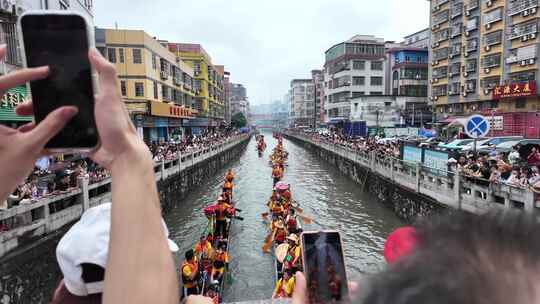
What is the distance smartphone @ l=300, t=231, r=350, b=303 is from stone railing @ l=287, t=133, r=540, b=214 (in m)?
2.29

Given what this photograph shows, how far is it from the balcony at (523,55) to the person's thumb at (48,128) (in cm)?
3404

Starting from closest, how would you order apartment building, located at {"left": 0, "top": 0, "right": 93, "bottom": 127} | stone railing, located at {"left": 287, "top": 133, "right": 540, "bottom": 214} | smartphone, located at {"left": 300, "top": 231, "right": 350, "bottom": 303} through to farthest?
1. smartphone, located at {"left": 300, "top": 231, "right": 350, "bottom": 303}
2. stone railing, located at {"left": 287, "top": 133, "right": 540, "bottom": 214}
3. apartment building, located at {"left": 0, "top": 0, "right": 93, "bottom": 127}

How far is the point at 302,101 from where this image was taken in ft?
367

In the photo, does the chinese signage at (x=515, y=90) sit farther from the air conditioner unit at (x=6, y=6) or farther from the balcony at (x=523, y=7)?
the air conditioner unit at (x=6, y=6)

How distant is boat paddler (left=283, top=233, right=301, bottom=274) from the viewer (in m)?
6.83

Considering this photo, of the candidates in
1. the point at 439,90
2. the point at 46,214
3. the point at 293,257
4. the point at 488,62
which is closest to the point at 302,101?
the point at 439,90

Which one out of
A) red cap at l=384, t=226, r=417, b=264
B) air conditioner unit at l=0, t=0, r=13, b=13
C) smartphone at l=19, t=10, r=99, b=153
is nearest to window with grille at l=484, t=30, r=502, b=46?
air conditioner unit at l=0, t=0, r=13, b=13

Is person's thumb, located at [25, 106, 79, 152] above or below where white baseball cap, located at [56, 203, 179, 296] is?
above

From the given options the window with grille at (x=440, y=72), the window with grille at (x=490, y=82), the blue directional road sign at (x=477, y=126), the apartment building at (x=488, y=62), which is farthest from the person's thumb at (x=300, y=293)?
the window with grille at (x=440, y=72)

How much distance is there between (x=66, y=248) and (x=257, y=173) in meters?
28.0

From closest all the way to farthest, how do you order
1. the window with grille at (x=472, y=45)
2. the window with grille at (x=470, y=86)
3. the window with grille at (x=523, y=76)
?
1. the window with grille at (x=523, y=76)
2. the window with grille at (x=472, y=45)
3. the window with grille at (x=470, y=86)

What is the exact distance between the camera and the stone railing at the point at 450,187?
7811 mm

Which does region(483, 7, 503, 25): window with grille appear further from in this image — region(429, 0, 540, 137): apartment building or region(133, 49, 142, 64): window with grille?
region(133, 49, 142, 64): window with grille

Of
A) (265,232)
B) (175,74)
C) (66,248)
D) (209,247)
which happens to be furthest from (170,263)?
(175,74)
